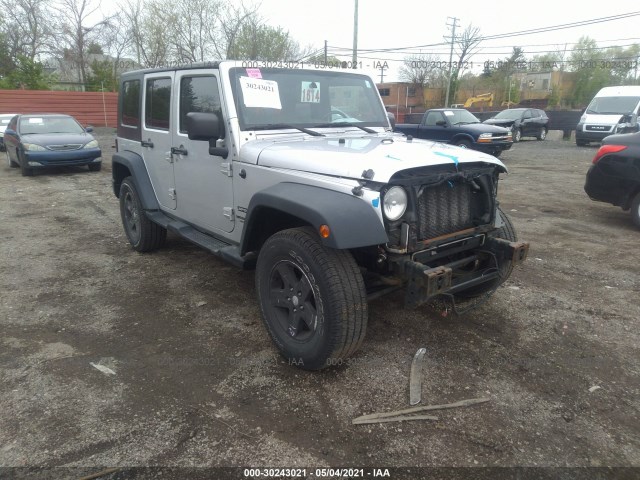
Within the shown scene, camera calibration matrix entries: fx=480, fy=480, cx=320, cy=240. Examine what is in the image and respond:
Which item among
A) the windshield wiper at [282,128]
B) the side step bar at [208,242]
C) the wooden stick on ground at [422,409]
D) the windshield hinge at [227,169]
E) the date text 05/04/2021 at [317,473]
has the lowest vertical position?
the date text 05/04/2021 at [317,473]

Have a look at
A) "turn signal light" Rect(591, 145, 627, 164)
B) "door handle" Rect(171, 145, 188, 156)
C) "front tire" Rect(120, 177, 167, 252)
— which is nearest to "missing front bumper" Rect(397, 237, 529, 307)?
"door handle" Rect(171, 145, 188, 156)

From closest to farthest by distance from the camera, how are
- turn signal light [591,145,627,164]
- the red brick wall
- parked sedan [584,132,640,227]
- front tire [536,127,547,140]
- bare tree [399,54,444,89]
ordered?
1. parked sedan [584,132,640,227]
2. turn signal light [591,145,627,164]
3. front tire [536,127,547,140]
4. the red brick wall
5. bare tree [399,54,444,89]

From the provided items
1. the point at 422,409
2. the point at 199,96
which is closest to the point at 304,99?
the point at 199,96

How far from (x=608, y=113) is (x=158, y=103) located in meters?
19.2

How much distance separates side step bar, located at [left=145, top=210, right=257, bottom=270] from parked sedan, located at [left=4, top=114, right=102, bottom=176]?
25.8 feet

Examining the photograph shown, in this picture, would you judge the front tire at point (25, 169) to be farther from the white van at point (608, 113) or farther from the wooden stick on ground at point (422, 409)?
the white van at point (608, 113)

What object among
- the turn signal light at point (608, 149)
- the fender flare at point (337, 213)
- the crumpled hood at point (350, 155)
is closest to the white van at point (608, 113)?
the turn signal light at point (608, 149)

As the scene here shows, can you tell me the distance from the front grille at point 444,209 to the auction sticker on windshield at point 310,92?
1578mm

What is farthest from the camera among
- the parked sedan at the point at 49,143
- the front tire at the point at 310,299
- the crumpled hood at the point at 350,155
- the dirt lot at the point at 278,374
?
the parked sedan at the point at 49,143

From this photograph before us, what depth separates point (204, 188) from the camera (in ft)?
14.1

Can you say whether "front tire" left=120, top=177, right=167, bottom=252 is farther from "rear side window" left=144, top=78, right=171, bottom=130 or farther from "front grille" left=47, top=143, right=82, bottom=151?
"front grille" left=47, top=143, right=82, bottom=151

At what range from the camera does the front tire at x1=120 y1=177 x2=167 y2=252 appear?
5.46m

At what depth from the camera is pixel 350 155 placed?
3.16 m

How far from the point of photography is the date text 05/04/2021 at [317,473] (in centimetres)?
235
